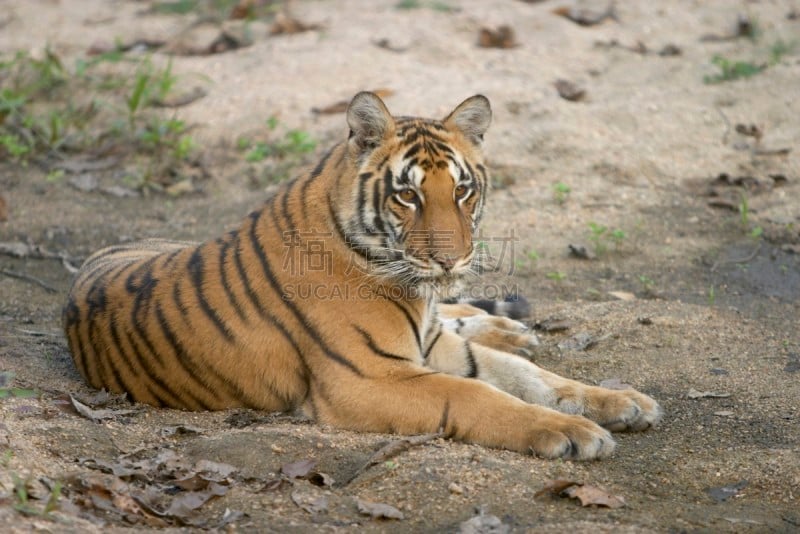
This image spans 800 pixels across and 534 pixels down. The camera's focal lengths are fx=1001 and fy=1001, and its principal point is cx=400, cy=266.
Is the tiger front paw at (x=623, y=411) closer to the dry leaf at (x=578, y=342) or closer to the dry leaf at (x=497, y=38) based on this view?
the dry leaf at (x=578, y=342)

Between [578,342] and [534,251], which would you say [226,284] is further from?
[534,251]

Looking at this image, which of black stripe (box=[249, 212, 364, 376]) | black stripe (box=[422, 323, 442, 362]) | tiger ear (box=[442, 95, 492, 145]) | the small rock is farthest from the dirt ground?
tiger ear (box=[442, 95, 492, 145])

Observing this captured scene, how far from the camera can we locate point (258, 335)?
3836 millimetres

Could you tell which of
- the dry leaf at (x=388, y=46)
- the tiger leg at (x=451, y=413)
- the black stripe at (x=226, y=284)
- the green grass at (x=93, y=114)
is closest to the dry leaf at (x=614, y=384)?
the tiger leg at (x=451, y=413)

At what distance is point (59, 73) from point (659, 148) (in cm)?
445

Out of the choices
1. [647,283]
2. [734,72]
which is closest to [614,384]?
[647,283]

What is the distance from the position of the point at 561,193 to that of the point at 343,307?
2734 mm

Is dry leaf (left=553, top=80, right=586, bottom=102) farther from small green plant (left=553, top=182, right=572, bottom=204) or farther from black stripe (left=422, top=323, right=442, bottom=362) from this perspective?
black stripe (left=422, top=323, right=442, bottom=362)

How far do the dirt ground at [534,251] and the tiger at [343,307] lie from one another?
0.14 meters

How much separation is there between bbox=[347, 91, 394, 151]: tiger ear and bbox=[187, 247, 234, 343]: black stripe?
789 millimetres

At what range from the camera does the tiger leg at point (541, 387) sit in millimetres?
3676

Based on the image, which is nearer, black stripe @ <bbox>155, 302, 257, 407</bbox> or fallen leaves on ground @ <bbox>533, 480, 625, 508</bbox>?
fallen leaves on ground @ <bbox>533, 480, 625, 508</bbox>

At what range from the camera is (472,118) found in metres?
3.99

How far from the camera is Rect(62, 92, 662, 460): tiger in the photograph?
3.67 metres
